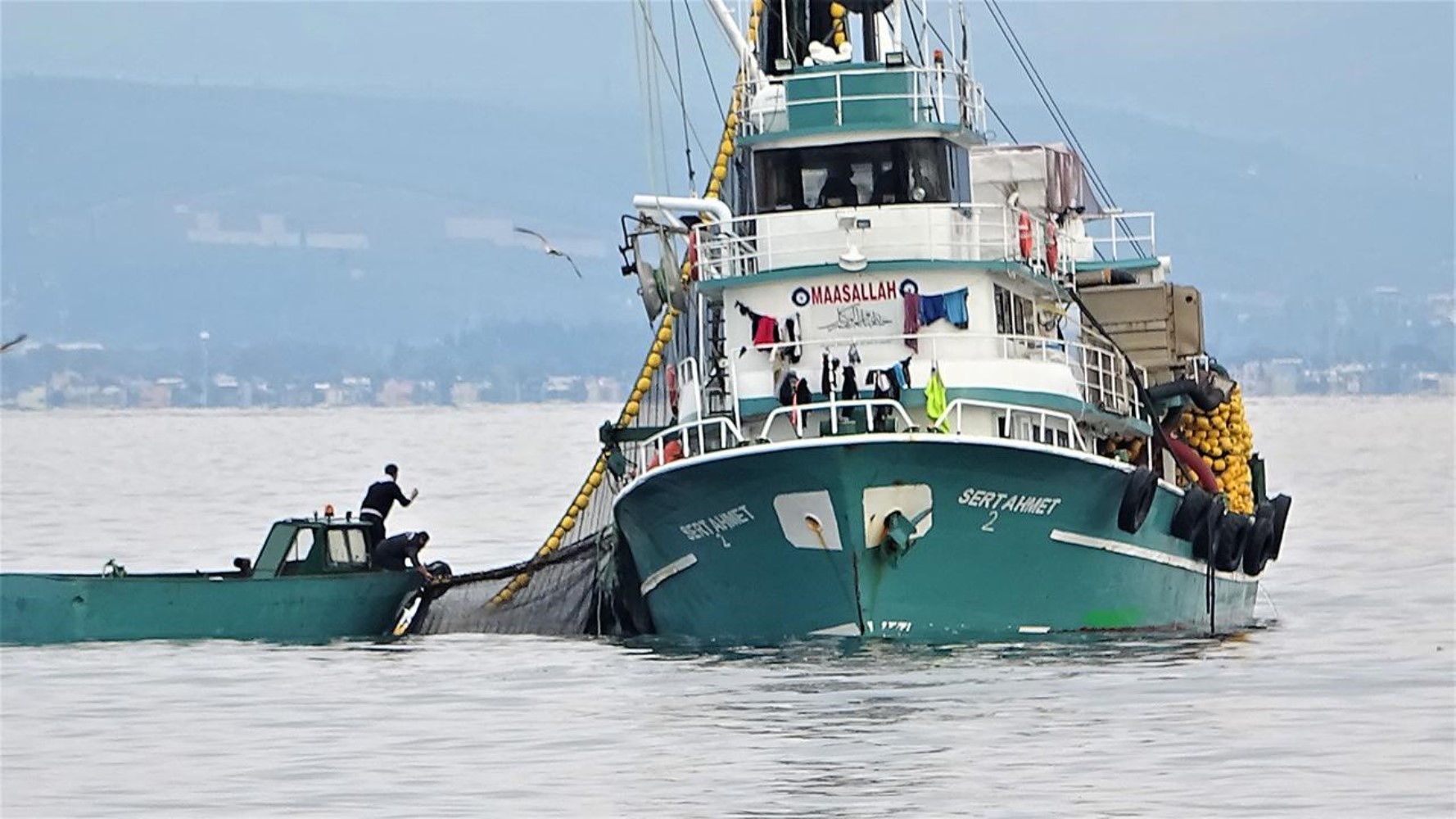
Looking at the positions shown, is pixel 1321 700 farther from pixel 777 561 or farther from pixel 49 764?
pixel 49 764

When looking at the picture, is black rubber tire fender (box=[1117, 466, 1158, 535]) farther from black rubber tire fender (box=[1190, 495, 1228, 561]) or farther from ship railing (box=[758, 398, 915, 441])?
black rubber tire fender (box=[1190, 495, 1228, 561])

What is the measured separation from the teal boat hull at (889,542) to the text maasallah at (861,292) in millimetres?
3769

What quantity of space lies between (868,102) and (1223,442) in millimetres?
9095

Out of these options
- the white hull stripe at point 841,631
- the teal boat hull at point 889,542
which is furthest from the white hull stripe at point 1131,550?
the white hull stripe at point 841,631

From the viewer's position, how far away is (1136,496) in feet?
140

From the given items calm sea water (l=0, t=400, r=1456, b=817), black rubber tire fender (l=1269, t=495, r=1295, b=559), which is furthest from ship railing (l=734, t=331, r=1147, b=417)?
black rubber tire fender (l=1269, t=495, r=1295, b=559)

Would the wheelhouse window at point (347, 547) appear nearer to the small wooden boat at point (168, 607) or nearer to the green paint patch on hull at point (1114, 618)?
the small wooden boat at point (168, 607)

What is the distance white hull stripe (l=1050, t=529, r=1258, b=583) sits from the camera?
42.4 metres

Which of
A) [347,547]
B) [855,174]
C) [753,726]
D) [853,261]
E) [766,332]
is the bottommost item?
[753,726]

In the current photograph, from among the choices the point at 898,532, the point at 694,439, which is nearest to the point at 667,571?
the point at 694,439

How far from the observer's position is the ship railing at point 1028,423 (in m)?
42.6

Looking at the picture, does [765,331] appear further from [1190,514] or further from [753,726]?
[753,726]

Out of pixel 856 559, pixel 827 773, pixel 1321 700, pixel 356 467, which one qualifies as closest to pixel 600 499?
pixel 856 559

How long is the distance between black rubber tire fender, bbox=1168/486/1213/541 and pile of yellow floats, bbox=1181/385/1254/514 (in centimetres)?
430
